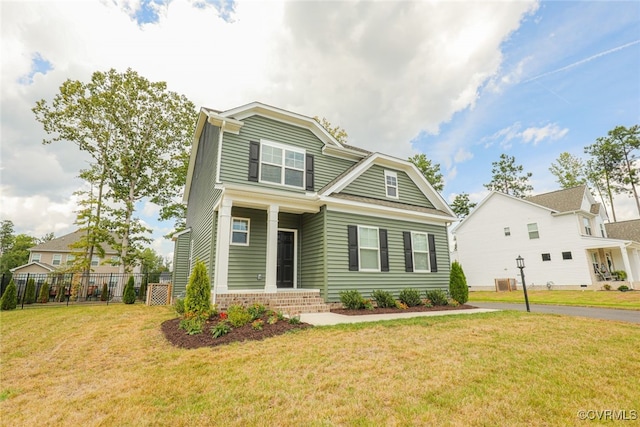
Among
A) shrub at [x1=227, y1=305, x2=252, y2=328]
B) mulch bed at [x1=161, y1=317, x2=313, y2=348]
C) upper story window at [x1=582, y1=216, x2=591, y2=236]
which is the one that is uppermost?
upper story window at [x1=582, y1=216, x2=591, y2=236]

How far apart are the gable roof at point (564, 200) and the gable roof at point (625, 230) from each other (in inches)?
177

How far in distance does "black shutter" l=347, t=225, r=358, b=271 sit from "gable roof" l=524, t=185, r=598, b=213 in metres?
18.9

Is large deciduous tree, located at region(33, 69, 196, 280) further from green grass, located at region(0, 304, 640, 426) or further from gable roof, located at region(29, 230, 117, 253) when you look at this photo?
green grass, located at region(0, 304, 640, 426)

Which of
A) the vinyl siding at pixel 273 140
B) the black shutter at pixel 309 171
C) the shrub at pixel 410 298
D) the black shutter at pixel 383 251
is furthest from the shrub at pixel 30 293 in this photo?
the shrub at pixel 410 298

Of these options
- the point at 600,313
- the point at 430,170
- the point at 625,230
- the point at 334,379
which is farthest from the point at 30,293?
the point at 625,230

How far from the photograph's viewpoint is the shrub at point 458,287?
10961 mm

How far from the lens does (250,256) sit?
32.6ft

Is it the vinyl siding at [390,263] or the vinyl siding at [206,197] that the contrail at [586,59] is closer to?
the vinyl siding at [390,263]

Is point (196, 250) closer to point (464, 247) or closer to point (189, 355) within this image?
point (189, 355)

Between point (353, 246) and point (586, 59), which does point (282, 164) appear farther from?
point (586, 59)

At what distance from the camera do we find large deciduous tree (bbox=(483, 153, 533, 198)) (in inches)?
1212

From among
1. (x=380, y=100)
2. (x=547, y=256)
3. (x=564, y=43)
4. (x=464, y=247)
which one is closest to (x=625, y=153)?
(x=547, y=256)

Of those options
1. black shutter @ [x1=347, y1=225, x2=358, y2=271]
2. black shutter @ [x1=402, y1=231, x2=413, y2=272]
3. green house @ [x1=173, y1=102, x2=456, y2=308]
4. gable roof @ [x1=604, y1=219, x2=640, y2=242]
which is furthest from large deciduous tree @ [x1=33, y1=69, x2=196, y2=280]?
gable roof @ [x1=604, y1=219, x2=640, y2=242]

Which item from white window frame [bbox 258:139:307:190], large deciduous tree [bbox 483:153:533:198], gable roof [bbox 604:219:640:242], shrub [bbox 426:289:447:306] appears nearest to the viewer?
shrub [bbox 426:289:447:306]
